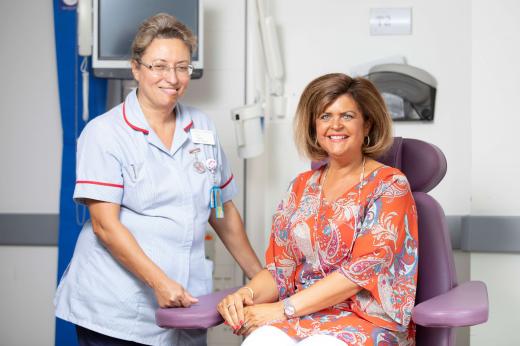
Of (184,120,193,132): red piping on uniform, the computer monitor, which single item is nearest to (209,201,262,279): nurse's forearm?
(184,120,193,132): red piping on uniform

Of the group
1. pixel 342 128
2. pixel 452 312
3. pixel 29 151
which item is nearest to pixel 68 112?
pixel 29 151

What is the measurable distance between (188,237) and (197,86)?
1.38 meters

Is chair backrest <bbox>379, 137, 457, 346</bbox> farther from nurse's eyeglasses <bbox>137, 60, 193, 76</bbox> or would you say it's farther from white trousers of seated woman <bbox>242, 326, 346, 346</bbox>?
nurse's eyeglasses <bbox>137, 60, 193, 76</bbox>

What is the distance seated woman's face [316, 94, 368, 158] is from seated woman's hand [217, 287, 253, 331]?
50 cm

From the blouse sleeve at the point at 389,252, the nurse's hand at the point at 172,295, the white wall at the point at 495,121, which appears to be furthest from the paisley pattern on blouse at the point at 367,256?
the white wall at the point at 495,121

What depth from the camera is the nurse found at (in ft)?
6.83

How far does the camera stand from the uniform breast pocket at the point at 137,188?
2098 millimetres

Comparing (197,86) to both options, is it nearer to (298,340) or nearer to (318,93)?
(318,93)

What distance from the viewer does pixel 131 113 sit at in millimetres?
2188

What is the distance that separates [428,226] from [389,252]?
0.26 metres

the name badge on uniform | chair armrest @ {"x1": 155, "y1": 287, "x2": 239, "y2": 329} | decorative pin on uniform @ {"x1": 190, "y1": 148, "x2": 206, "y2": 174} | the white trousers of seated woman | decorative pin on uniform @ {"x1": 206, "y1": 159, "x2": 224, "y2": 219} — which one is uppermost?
the name badge on uniform

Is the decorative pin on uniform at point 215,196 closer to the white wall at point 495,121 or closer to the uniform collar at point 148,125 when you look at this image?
the uniform collar at point 148,125

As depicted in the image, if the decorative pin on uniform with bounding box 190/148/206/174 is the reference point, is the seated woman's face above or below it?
above

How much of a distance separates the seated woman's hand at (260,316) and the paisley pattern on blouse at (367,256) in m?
0.03
